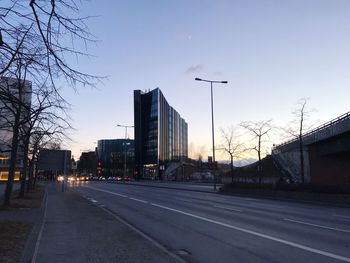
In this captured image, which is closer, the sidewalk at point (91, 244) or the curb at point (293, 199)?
the sidewalk at point (91, 244)

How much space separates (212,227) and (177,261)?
6.81 meters

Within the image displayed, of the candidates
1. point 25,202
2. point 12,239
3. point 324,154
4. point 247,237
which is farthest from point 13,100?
point 324,154

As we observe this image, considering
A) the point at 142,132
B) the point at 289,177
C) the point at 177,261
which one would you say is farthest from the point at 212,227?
the point at 142,132

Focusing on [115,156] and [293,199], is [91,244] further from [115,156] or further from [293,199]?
[115,156]

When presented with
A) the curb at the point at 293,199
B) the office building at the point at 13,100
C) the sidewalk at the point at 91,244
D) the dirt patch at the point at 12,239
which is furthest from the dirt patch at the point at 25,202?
the curb at the point at 293,199

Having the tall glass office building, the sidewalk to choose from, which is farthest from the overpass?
the tall glass office building

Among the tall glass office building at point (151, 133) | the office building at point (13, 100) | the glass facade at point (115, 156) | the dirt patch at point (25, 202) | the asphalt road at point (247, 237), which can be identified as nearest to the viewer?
the office building at point (13, 100)

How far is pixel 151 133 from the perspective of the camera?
152750mm

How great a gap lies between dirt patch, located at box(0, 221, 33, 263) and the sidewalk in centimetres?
29

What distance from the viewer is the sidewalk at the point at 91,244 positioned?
408 inches

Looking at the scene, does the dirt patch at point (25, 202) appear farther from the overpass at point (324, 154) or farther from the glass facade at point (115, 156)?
the glass facade at point (115, 156)

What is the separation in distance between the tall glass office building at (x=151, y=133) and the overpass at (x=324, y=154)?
8980 centimetres

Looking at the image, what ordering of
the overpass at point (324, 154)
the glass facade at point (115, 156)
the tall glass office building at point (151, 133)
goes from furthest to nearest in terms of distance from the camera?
the glass facade at point (115, 156), the tall glass office building at point (151, 133), the overpass at point (324, 154)

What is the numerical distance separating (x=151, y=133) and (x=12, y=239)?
140m
